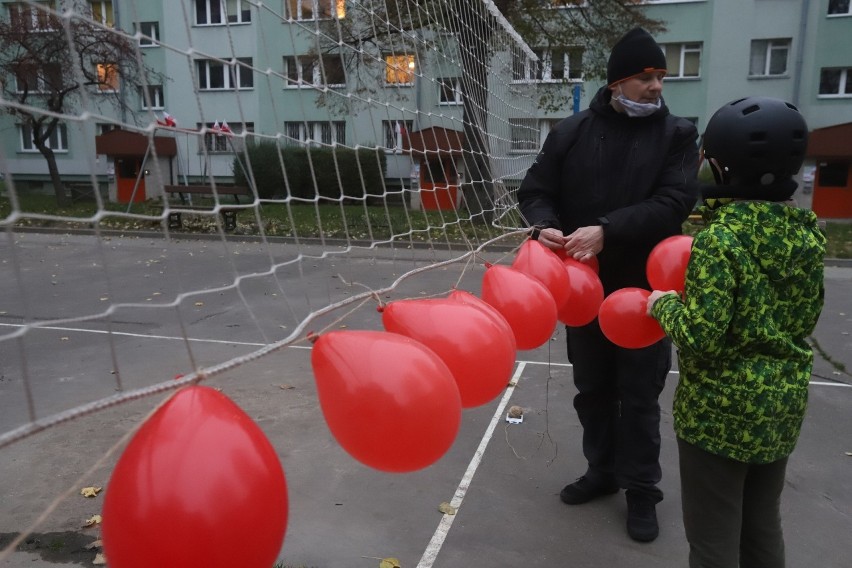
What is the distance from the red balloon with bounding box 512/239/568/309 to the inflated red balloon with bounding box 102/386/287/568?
1.39 metres

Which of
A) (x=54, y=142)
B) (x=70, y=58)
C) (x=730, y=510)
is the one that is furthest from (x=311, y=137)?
(x=54, y=142)

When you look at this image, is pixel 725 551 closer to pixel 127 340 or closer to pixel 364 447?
pixel 364 447

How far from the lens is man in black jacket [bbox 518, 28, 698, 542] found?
7.98 ft

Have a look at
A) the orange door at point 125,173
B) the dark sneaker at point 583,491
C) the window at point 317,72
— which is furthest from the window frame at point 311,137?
the orange door at point 125,173

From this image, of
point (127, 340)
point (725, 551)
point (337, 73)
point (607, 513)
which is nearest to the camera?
point (725, 551)

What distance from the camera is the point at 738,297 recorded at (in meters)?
1.64

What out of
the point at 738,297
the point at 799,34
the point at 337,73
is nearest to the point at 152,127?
the point at 738,297

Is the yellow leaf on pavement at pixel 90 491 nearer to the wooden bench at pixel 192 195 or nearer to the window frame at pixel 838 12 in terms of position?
the wooden bench at pixel 192 195

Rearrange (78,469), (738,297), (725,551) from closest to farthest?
(738,297) → (725,551) → (78,469)

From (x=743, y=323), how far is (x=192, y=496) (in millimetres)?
1352

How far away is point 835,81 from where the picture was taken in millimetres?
19703

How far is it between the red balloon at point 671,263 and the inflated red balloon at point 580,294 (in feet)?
0.81

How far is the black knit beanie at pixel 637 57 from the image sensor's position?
2373 millimetres

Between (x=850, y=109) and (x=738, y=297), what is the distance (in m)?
22.1
